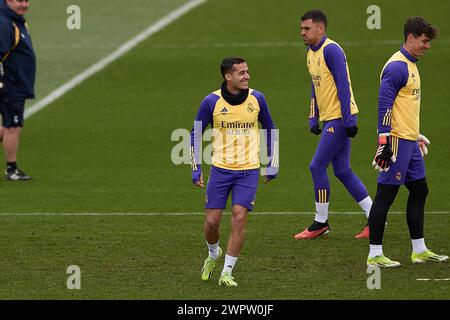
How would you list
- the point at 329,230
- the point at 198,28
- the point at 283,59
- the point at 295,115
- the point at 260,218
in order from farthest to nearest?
the point at 198,28 → the point at 283,59 → the point at 295,115 → the point at 260,218 → the point at 329,230

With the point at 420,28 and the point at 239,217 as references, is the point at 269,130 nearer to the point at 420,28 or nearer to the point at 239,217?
the point at 239,217

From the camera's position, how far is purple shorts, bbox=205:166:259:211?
11.3 m

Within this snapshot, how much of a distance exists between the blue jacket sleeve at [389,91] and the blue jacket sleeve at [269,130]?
1.01m

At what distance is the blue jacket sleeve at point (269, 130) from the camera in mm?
11453

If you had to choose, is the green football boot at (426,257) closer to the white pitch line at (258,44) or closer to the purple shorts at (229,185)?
the purple shorts at (229,185)

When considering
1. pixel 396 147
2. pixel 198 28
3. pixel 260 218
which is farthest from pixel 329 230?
pixel 198 28

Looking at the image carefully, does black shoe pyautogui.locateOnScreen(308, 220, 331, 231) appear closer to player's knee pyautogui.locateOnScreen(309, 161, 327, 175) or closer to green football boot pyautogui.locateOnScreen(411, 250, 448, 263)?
player's knee pyautogui.locateOnScreen(309, 161, 327, 175)

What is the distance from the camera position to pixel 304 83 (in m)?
24.6

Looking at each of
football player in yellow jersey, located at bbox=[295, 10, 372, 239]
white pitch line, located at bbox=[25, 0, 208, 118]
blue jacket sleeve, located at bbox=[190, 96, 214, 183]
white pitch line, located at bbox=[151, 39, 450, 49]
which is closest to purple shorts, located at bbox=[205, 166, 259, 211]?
blue jacket sleeve, located at bbox=[190, 96, 214, 183]

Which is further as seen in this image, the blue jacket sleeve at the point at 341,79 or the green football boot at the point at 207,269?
the blue jacket sleeve at the point at 341,79

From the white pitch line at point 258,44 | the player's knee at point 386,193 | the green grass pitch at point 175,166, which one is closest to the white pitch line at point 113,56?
the green grass pitch at point 175,166

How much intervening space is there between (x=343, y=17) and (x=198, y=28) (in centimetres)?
342

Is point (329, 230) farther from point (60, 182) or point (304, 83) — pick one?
point (304, 83)

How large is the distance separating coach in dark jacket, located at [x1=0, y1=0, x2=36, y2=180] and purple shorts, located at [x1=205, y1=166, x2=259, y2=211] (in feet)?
21.8
